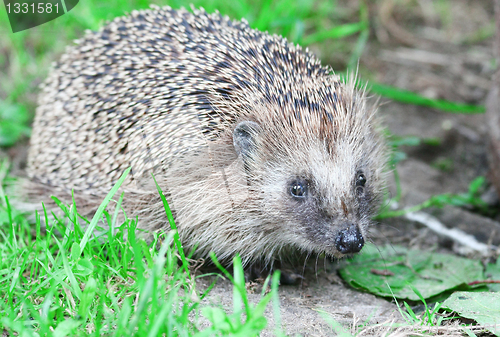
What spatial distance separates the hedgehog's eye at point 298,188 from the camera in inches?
134

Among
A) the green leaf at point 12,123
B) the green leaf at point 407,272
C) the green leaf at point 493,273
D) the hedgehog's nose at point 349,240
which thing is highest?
the green leaf at point 12,123

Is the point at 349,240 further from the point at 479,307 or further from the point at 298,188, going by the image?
the point at 479,307

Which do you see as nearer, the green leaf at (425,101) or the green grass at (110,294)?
the green grass at (110,294)

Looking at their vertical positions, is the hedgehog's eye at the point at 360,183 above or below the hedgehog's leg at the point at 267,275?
above

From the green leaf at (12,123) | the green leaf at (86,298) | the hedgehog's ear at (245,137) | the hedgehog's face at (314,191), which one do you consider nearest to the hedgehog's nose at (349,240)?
the hedgehog's face at (314,191)

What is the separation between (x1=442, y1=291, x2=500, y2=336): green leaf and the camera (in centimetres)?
300

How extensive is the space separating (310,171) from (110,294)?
1.44 m

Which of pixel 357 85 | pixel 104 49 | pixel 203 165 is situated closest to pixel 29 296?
pixel 203 165

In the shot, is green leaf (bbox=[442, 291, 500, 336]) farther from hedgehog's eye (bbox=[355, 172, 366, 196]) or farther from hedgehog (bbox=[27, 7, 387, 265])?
hedgehog's eye (bbox=[355, 172, 366, 196])

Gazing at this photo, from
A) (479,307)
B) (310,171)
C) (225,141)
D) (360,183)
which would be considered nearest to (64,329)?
(225,141)

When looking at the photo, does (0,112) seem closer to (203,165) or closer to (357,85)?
(203,165)

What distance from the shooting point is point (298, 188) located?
3.41 meters

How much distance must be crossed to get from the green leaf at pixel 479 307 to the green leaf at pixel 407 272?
360mm

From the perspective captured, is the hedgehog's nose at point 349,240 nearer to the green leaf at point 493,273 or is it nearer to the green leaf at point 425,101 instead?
the green leaf at point 493,273
